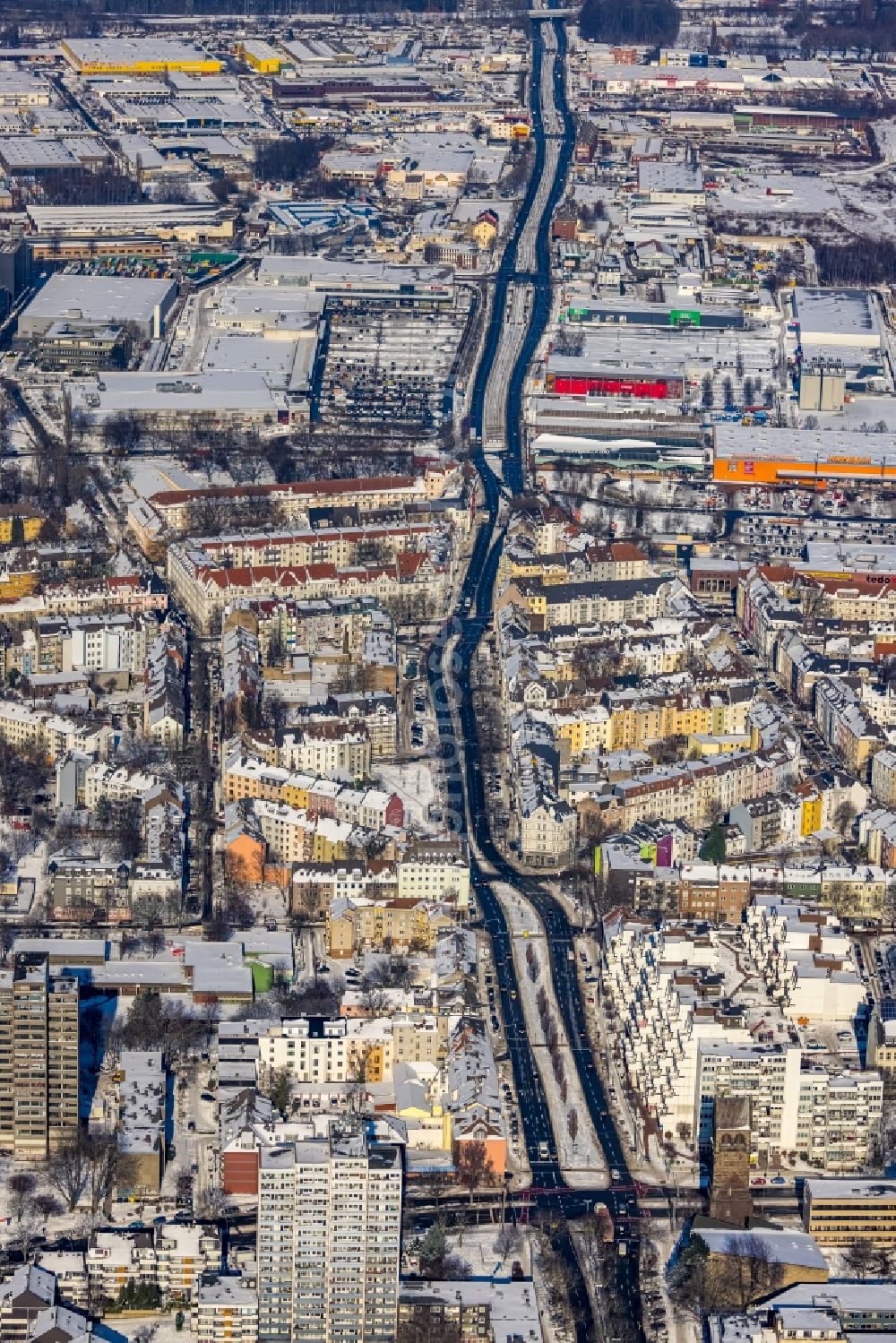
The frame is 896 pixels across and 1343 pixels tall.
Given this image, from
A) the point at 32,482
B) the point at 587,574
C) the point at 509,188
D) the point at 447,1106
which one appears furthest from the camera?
the point at 509,188

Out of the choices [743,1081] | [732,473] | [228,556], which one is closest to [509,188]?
[732,473]

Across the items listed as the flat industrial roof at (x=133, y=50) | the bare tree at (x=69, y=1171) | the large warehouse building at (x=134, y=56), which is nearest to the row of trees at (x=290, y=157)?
the large warehouse building at (x=134, y=56)

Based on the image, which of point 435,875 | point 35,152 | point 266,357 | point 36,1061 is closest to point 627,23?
point 35,152

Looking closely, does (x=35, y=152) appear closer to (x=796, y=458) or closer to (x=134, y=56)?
(x=134, y=56)

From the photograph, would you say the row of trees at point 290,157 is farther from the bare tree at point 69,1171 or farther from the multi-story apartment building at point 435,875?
the bare tree at point 69,1171

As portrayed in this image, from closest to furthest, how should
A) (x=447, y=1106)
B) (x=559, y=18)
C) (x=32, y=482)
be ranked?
(x=447, y=1106)
(x=32, y=482)
(x=559, y=18)

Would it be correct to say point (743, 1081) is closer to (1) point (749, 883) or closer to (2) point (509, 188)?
(1) point (749, 883)
